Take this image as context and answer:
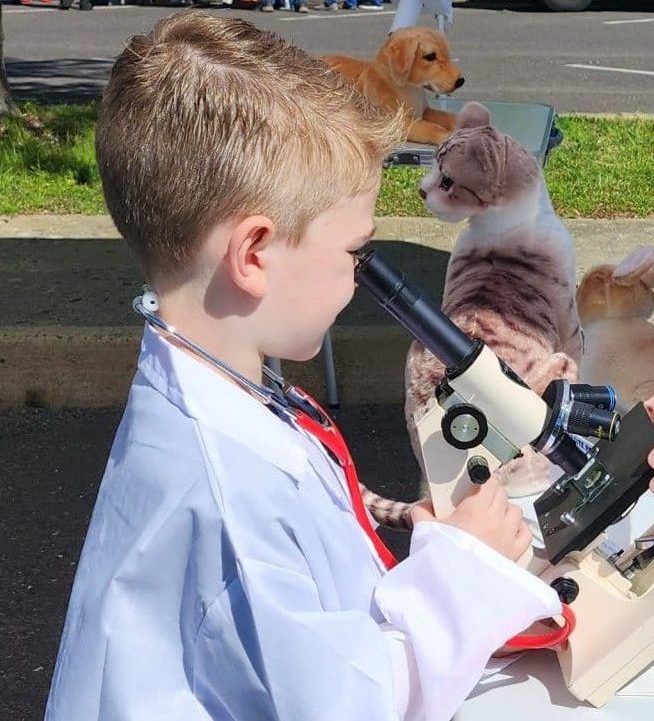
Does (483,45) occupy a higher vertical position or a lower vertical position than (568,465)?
lower

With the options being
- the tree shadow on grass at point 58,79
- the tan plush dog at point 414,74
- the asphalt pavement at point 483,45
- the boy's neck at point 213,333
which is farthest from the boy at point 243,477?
the tree shadow on grass at point 58,79

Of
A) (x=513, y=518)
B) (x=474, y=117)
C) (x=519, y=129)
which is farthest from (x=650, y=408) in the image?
(x=519, y=129)

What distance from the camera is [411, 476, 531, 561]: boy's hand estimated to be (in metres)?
1.36

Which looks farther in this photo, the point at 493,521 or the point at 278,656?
the point at 493,521

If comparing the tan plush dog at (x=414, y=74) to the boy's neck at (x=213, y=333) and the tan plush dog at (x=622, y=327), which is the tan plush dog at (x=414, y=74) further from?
the boy's neck at (x=213, y=333)

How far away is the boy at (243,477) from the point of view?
111cm

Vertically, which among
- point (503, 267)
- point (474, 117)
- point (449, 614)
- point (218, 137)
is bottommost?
point (503, 267)

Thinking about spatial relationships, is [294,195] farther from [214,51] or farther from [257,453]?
[257,453]

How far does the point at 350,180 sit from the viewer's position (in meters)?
1.25

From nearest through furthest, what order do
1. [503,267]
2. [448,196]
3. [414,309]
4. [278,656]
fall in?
[278,656] < [414,309] < [503,267] < [448,196]

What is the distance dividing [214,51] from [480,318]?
4.24ft

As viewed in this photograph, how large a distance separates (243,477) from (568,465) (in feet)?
1.68

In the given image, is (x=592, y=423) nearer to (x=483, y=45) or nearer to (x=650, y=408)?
(x=650, y=408)

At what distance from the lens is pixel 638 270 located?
Result: 259 centimetres
